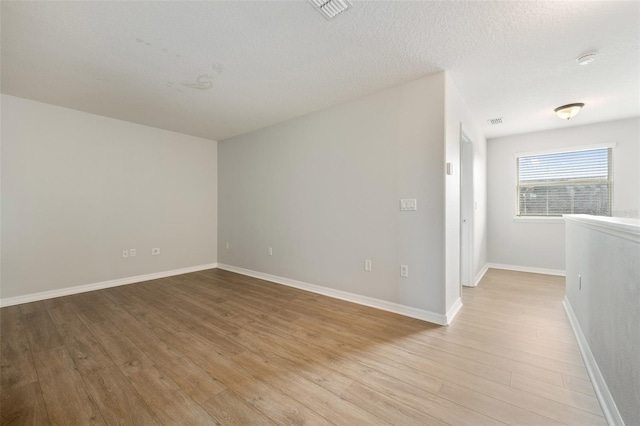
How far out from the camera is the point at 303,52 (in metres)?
2.22

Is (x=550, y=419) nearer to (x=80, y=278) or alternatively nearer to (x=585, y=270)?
(x=585, y=270)

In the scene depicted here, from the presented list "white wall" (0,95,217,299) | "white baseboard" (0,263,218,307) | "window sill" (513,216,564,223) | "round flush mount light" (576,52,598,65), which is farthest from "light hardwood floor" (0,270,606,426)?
"round flush mount light" (576,52,598,65)

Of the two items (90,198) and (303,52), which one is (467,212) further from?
(90,198)

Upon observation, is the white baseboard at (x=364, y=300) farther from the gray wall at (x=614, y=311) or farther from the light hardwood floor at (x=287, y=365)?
the gray wall at (x=614, y=311)

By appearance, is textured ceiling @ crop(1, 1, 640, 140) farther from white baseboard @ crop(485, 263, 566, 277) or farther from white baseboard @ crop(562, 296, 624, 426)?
white baseboard @ crop(485, 263, 566, 277)

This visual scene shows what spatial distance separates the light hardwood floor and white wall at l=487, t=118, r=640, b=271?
79.1 inches

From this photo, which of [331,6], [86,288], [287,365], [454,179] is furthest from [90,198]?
[454,179]

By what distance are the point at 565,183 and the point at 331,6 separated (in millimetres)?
5022

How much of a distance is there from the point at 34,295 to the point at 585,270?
6.01 meters

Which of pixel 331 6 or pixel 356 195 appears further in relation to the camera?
pixel 356 195

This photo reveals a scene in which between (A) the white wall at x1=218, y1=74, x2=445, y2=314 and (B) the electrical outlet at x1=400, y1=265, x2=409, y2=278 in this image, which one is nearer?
(A) the white wall at x1=218, y1=74, x2=445, y2=314

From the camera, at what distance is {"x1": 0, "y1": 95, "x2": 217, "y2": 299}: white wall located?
10.2 ft

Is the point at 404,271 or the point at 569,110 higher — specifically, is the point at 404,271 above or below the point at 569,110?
below

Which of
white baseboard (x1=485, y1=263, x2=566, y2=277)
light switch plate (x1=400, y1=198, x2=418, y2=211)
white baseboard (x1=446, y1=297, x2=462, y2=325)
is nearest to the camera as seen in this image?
white baseboard (x1=446, y1=297, x2=462, y2=325)
